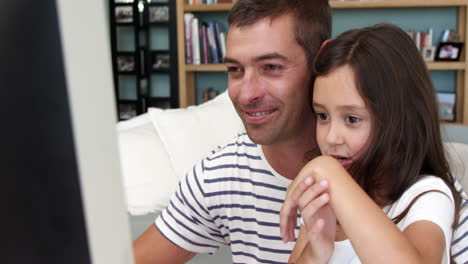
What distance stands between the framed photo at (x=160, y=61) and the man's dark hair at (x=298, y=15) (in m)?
2.56

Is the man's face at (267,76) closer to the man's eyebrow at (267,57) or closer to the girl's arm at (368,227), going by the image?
the man's eyebrow at (267,57)

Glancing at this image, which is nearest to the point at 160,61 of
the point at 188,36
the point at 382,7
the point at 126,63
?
the point at 126,63

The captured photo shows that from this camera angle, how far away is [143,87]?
12.5 feet

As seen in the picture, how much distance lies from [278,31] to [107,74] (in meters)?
0.99

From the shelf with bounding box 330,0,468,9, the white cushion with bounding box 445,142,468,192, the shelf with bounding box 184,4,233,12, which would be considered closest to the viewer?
the white cushion with bounding box 445,142,468,192

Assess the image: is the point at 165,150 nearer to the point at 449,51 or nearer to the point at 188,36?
the point at 188,36

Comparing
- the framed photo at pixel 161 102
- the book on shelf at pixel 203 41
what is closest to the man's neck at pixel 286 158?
A: the book on shelf at pixel 203 41

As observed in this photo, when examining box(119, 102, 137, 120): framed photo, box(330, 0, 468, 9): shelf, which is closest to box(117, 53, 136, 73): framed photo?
box(119, 102, 137, 120): framed photo

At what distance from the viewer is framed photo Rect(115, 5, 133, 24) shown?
368cm

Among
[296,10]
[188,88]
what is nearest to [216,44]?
[188,88]

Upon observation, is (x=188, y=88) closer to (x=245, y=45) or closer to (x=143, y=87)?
(x=143, y=87)

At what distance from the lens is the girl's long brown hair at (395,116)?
0.98 meters

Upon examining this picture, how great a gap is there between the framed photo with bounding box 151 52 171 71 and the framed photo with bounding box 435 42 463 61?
1.82 m

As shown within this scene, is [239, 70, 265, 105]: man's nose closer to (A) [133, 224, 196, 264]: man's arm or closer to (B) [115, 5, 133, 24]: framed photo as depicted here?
(A) [133, 224, 196, 264]: man's arm
